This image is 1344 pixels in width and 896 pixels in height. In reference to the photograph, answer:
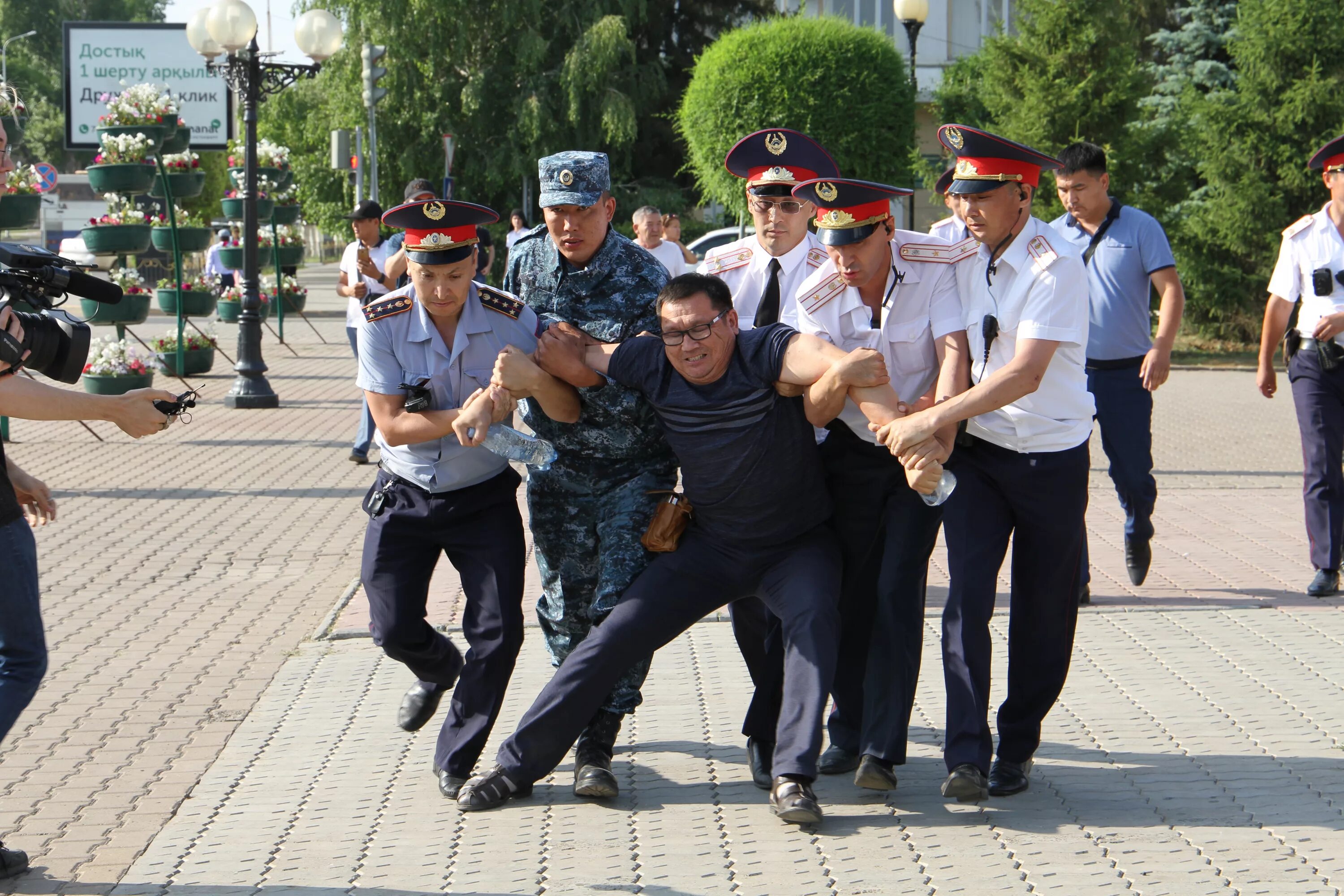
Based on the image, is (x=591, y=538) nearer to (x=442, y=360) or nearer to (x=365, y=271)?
(x=442, y=360)

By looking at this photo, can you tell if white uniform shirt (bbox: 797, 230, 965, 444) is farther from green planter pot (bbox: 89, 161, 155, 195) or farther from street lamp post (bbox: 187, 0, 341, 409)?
green planter pot (bbox: 89, 161, 155, 195)

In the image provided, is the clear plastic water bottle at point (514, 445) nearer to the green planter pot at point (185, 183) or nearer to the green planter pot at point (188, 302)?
the green planter pot at point (185, 183)

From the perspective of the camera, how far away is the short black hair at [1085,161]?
22.4ft

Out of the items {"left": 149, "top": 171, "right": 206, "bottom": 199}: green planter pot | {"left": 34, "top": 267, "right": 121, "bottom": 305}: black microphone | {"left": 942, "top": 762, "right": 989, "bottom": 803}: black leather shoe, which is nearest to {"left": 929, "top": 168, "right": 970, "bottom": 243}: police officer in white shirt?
{"left": 942, "top": 762, "right": 989, "bottom": 803}: black leather shoe

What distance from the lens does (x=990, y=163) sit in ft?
14.8

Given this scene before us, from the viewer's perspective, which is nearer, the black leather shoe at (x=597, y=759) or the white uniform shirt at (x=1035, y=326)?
the white uniform shirt at (x=1035, y=326)

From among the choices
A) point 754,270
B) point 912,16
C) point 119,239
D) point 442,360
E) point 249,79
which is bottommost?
point 442,360

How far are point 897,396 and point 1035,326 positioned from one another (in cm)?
45

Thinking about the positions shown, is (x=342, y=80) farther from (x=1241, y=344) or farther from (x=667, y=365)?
(x=667, y=365)

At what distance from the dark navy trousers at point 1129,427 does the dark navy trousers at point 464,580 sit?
132 inches

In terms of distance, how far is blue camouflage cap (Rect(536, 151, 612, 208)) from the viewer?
15.3 ft

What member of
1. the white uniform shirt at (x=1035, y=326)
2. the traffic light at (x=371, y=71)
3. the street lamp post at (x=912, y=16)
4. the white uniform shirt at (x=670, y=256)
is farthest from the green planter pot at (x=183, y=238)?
the white uniform shirt at (x=1035, y=326)

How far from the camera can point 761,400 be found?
4.46 meters

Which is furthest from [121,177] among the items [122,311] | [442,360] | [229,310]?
[442,360]
